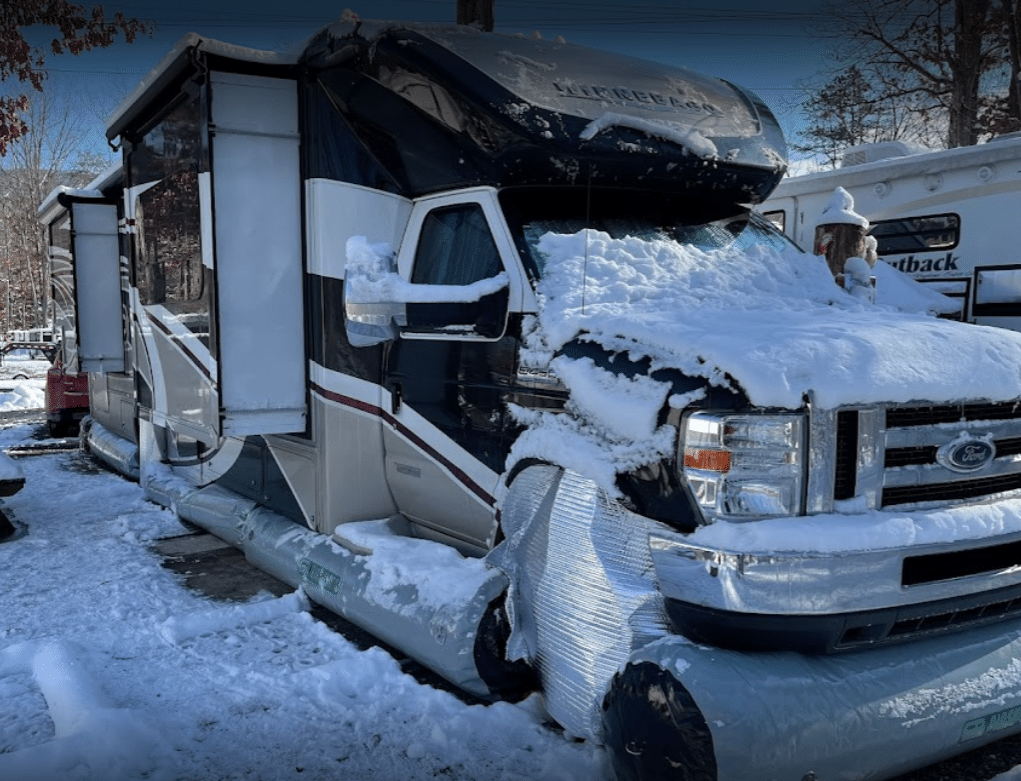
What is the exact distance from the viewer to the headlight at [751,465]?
2.75 meters

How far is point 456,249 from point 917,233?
265 inches

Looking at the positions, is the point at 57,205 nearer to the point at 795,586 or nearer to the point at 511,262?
the point at 511,262

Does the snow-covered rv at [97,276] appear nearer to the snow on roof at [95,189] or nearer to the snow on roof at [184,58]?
the snow on roof at [95,189]

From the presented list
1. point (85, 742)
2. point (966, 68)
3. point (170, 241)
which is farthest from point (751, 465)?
point (966, 68)

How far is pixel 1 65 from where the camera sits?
5.61 metres

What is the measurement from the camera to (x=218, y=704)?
12.1 feet

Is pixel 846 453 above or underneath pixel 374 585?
above

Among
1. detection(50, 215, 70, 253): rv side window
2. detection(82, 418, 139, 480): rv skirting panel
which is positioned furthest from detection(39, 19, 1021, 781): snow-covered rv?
detection(50, 215, 70, 253): rv side window

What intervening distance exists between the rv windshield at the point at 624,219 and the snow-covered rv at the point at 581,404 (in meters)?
0.02

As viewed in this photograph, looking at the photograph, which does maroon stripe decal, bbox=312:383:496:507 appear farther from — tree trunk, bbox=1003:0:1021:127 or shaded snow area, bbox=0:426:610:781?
tree trunk, bbox=1003:0:1021:127

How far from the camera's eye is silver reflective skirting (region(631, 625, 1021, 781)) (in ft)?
8.32

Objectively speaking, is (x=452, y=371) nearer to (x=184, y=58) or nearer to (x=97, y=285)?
(x=184, y=58)

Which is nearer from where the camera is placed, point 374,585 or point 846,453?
point 846,453

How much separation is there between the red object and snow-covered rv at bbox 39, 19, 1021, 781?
631cm
